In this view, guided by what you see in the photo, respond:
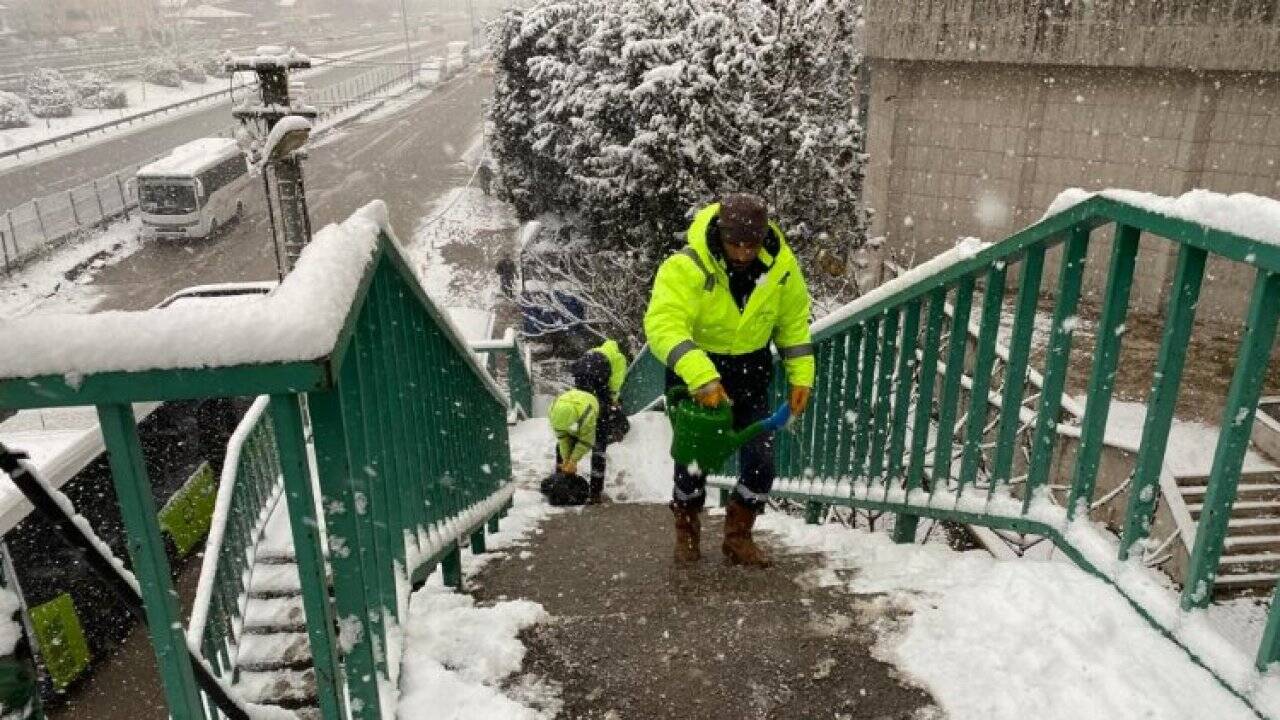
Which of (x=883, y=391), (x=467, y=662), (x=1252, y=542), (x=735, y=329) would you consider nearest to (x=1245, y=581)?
(x=1252, y=542)

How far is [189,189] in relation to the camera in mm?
24672

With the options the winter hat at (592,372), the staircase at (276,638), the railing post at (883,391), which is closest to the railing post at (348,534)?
the staircase at (276,638)

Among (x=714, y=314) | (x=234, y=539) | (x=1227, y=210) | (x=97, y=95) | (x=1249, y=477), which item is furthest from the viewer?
(x=97, y=95)

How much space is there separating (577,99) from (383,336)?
47.0 ft

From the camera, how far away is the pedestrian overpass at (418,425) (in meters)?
1.29

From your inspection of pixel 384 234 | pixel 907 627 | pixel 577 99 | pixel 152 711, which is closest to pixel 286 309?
pixel 384 234

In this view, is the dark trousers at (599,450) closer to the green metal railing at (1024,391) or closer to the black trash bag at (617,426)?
the black trash bag at (617,426)

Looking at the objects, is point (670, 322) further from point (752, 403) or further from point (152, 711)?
point (152, 711)

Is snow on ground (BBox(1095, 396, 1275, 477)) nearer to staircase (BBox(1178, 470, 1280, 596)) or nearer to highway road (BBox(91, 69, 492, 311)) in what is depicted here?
staircase (BBox(1178, 470, 1280, 596))

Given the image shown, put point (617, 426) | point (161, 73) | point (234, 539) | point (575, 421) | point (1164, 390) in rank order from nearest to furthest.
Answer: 1. point (1164, 390)
2. point (234, 539)
3. point (575, 421)
4. point (617, 426)
5. point (161, 73)

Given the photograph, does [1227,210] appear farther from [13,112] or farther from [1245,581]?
[13,112]

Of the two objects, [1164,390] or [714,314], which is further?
[714,314]

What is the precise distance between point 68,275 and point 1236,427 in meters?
25.8

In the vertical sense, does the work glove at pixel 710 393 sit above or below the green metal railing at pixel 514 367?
above
